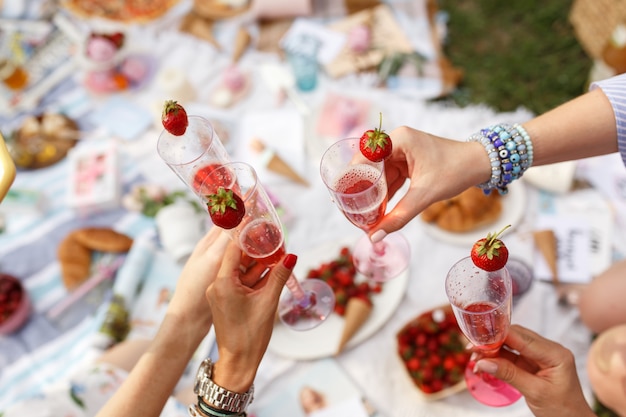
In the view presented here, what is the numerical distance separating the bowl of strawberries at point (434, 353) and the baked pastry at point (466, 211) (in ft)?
1.27

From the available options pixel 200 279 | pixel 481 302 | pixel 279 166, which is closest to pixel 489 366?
pixel 481 302

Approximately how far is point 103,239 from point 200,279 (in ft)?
3.25

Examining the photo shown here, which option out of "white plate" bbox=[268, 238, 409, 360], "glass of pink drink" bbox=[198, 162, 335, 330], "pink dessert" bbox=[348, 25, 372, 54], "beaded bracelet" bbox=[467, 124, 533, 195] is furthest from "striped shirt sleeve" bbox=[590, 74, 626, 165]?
"pink dessert" bbox=[348, 25, 372, 54]

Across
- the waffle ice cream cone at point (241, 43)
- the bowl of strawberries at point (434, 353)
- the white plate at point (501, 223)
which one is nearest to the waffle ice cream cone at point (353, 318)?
the bowl of strawberries at point (434, 353)

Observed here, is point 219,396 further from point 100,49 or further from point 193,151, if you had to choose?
point 100,49

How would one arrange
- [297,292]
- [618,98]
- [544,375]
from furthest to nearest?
1. [297,292]
2. [618,98]
3. [544,375]

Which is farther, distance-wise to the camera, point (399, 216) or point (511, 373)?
point (399, 216)

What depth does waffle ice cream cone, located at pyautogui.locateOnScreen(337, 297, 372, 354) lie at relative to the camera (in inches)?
80.4

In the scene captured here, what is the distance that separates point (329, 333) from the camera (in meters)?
2.09

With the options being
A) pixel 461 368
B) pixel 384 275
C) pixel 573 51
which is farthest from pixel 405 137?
pixel 573 51

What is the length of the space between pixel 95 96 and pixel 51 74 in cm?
35

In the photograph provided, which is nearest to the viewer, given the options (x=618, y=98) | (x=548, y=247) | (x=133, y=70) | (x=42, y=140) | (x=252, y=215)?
(x=252, y=215)

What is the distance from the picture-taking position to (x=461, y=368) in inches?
75.0

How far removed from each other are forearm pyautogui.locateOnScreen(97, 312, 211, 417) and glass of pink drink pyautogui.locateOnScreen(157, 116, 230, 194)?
418 mm
